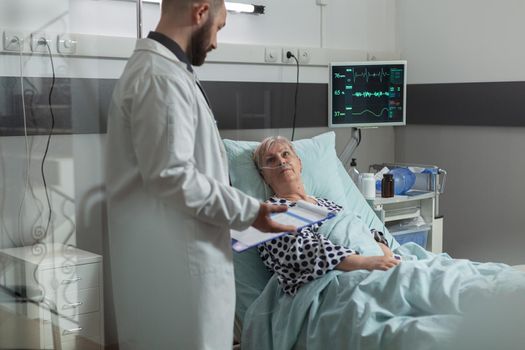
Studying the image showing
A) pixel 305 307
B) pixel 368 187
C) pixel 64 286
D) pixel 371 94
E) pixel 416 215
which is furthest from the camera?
pixel 371 94

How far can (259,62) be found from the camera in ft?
9.55

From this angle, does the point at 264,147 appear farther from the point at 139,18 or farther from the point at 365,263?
the point at 139,18

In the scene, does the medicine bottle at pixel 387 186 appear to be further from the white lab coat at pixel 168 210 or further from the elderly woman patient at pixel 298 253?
the white lab coat at pixel 168 210

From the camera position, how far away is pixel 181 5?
4.84 feet

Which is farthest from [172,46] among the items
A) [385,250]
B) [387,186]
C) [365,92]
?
[365,92]

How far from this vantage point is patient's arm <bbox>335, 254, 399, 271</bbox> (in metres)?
2.07

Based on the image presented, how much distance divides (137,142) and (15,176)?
296 mm

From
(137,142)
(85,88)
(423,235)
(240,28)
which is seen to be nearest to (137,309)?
(137,142)

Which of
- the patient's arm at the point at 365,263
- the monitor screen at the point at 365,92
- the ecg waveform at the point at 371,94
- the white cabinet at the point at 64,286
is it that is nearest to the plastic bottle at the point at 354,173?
the monitor screen at the point at 365,92

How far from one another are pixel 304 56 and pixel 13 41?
183 centimetres

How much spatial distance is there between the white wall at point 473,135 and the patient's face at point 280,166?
46.3 inches

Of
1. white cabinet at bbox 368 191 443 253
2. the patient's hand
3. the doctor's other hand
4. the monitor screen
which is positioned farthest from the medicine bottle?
the doctor's other hand

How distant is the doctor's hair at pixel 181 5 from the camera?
147 cm

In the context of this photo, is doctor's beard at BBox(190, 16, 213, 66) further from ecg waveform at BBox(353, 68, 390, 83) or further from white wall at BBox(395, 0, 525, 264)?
white wall at BBox(395, 0, 525, 264)
